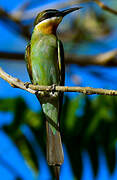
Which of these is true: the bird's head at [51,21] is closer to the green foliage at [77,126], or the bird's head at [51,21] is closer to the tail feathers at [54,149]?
the green foliage at [77,126]

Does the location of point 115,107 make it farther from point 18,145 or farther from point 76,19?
point 76,19

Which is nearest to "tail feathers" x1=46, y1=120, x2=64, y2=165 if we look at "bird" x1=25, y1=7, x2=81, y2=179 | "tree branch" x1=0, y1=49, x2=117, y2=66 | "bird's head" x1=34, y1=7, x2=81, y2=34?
"bird" x1=25, y1=7, x2=81, y2=179

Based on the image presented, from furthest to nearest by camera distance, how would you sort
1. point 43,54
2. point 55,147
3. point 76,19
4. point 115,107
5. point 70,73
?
point 76,19 → point 70,73 → point 115,107 → point 43,54 → point 55,147

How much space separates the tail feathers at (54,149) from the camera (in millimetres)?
2482

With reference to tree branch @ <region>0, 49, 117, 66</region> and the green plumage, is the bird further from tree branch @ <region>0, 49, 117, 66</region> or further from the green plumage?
tree branch @ <region>0, 49, 117, 66</region>

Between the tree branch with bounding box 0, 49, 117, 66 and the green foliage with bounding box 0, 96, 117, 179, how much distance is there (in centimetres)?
53

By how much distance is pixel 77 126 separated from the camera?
3082 mm

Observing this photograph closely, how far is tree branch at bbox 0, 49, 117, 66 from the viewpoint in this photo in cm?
359

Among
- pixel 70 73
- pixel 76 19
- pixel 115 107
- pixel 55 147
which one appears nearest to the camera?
pixel 55 147

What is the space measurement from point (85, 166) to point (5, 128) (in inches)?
27.6

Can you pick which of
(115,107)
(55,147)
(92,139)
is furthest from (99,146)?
(55,147)

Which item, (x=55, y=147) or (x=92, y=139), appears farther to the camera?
(x=92, y=139)

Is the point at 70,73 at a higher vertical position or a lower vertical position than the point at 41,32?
higher

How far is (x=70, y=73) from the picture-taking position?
13.6 feet
